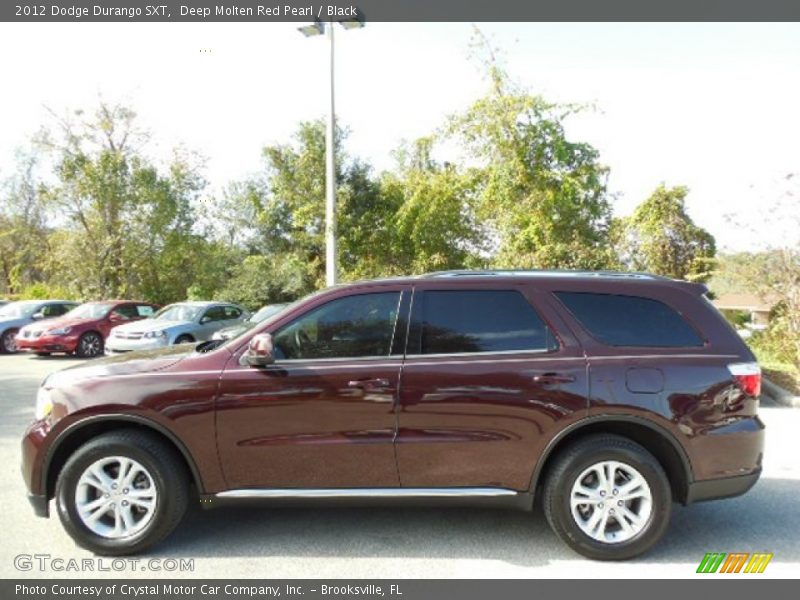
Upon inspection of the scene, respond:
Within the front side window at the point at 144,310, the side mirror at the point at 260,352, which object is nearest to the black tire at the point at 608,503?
the side mirror at the point at 260,352

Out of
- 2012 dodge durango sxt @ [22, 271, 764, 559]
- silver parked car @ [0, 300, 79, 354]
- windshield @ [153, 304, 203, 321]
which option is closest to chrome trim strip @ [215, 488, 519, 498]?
2012 dodge durango sxt @ [22, 271, 764, 559]

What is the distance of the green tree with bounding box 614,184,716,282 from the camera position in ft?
47.4

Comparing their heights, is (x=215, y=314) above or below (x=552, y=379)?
above

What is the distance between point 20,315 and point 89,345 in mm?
3858

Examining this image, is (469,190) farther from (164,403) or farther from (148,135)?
(164,403)

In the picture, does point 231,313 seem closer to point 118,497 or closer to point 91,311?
point 91,311

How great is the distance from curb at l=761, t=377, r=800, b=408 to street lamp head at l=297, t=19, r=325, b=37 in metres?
11.0

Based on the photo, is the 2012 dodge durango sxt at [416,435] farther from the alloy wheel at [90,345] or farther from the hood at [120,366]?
the alloy wheel at [90,345]

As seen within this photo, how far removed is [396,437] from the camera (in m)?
Answer: 3.77

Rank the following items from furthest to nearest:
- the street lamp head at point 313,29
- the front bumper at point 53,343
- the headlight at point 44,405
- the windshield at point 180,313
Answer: the front bumper at point 53,343
the windshield at point 180,313
the street lamp head at point 313,29
the headlight at point 44,405

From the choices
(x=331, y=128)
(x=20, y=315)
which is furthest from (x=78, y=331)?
(x=331, y=128)

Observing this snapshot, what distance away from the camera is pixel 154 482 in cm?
378

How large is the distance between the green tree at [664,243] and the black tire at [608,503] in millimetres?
11461

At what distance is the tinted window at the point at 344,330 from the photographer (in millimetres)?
3910
